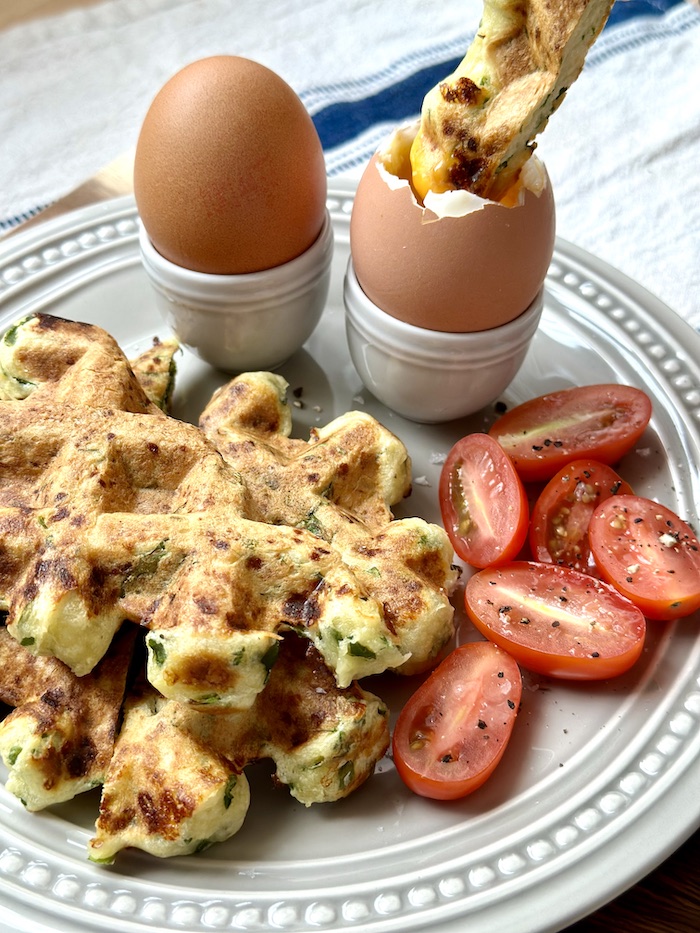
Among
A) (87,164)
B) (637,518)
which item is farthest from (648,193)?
(87,164)

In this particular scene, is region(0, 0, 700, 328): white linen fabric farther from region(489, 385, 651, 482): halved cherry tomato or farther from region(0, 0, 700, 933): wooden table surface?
region(0, 0, 700, 933): wooden table surface

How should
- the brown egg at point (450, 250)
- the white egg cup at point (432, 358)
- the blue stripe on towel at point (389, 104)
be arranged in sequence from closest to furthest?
1. the brown egg at point (450, 250)
2. the white egg cup at point (432, 358)
3. the blue stripe on towel at point (389, 104)

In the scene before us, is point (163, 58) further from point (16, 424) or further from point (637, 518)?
point (637, 518)

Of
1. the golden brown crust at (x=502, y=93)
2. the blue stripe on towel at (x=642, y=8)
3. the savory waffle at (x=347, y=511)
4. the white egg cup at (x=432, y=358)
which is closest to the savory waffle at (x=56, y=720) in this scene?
the savory waffle at (x=347, y=511)

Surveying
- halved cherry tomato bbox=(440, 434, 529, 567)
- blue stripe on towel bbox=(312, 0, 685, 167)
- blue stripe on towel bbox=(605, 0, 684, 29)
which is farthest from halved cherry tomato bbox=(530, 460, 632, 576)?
blue stripe on towel bbox=(605, 0, 684, 29)

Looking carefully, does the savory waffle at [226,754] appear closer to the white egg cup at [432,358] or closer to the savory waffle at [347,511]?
the savory waffle at [347,511]

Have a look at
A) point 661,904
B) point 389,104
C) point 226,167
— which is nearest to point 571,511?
point 661,904

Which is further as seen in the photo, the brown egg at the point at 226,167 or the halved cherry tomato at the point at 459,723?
the brown egg at the point at 226,167

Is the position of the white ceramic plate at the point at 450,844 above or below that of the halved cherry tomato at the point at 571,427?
below
